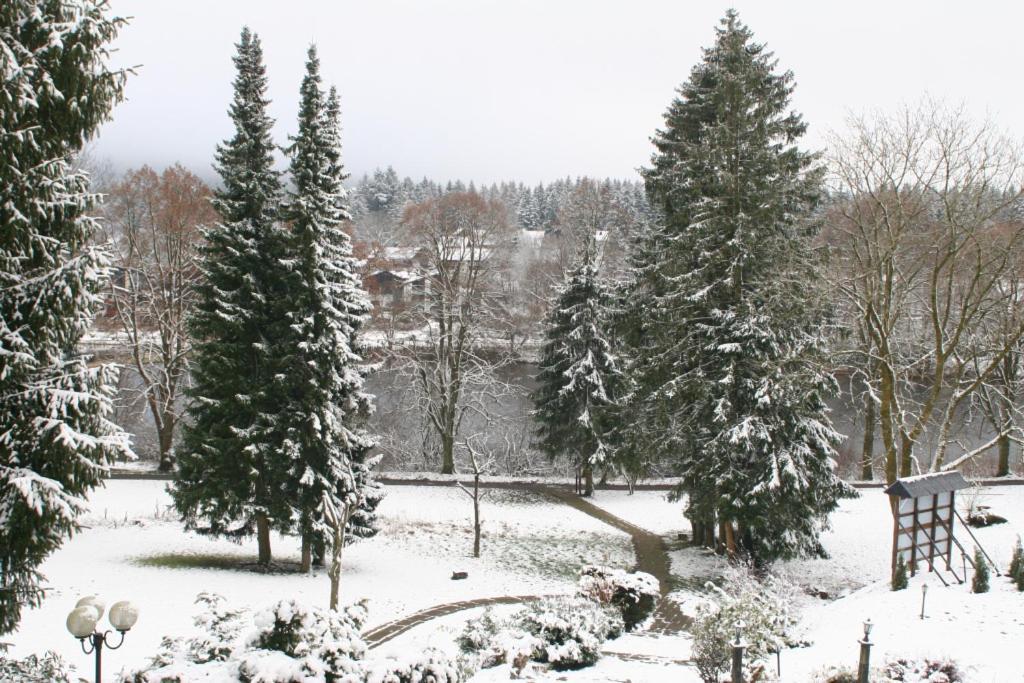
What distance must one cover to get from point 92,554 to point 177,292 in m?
13.5

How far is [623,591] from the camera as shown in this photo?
14695 millimetres

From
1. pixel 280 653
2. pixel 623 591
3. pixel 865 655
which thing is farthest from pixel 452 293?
pixel 865 655

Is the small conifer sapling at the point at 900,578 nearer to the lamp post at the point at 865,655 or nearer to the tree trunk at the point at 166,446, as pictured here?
the lamp post at the point at 865,655

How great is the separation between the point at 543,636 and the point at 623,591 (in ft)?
11.0

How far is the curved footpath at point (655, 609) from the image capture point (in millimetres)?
15039

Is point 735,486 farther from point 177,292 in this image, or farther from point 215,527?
point 177,292

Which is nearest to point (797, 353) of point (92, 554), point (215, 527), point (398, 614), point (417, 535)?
point (398, 614)

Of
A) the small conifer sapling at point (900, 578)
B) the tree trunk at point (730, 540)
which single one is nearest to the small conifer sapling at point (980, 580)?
the small conifer sapling at point (900, 578)

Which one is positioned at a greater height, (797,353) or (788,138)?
(788,138)

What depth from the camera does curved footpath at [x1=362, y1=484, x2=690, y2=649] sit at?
15.0m

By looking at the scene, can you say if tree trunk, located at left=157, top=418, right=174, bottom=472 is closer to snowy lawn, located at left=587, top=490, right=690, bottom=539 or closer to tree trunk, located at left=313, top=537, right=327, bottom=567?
tree trunk, located at left=313, top=537, right=327, bottom=567

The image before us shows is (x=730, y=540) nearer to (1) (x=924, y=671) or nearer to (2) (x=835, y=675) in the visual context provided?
(1) (x=924, y=671)

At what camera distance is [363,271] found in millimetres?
31984

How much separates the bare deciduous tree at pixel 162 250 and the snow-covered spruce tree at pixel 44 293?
18.4 m
